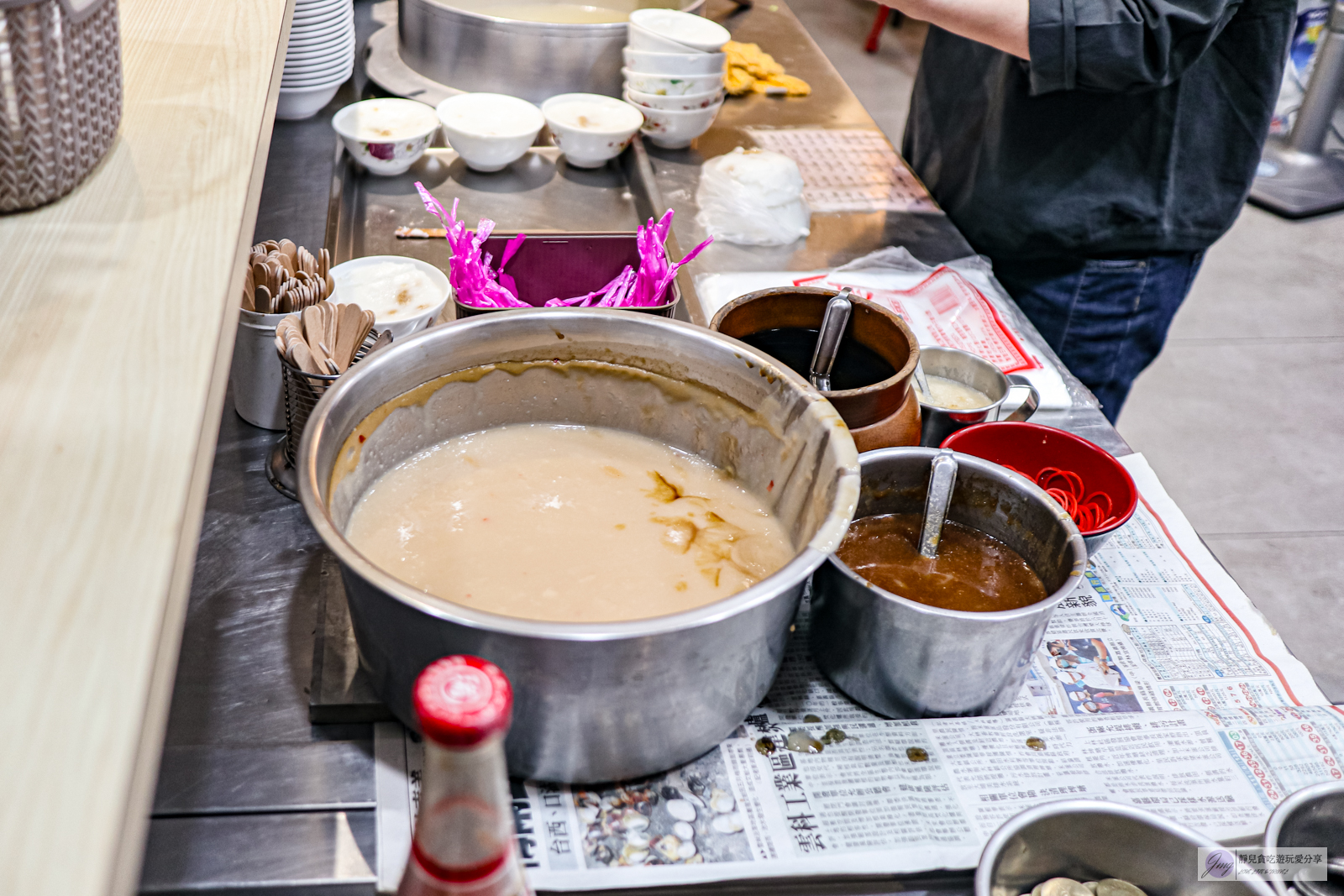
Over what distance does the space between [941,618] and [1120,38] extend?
3.70 ft

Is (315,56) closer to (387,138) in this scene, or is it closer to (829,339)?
(387,138)

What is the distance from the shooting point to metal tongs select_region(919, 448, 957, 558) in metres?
1.12

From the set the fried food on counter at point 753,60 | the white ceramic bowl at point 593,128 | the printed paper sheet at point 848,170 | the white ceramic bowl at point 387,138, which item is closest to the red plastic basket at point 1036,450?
the printed paper sheet at point 848,170

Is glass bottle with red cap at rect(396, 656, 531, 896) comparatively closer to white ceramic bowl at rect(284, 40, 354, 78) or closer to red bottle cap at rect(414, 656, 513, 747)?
red bottle cap at rect(414, 656, 513, 747)

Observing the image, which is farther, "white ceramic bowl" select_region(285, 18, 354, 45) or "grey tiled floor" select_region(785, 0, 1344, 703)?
"grey tiled floor" select_region(785, 0, 1344, 703)

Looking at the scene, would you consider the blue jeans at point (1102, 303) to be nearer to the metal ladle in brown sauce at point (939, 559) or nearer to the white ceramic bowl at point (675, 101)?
the white ceramic bowl at point (675, 101)

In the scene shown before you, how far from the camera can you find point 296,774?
3.14ft

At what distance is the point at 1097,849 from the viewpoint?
3.03 ft

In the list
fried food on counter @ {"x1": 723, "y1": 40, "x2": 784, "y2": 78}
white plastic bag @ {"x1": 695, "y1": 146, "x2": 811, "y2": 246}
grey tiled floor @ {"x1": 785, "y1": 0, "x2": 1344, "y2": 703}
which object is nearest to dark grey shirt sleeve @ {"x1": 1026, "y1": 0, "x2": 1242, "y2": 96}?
white plastic bag @ {"x1": 695, "y1": 146, "x2": 811, "y2": 246}

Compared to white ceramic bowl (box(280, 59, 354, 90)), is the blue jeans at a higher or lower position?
lower

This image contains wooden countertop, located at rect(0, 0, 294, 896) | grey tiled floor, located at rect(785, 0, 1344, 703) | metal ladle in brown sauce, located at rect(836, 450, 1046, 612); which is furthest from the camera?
grey tiled floor, located at rect(785, 0, 1344, 703)

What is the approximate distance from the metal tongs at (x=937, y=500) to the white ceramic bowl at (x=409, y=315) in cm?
67

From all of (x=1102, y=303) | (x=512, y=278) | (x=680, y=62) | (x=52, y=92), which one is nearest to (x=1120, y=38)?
(x=1102, y=303)

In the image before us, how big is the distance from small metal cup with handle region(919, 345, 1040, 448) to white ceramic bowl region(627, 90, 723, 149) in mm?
928
